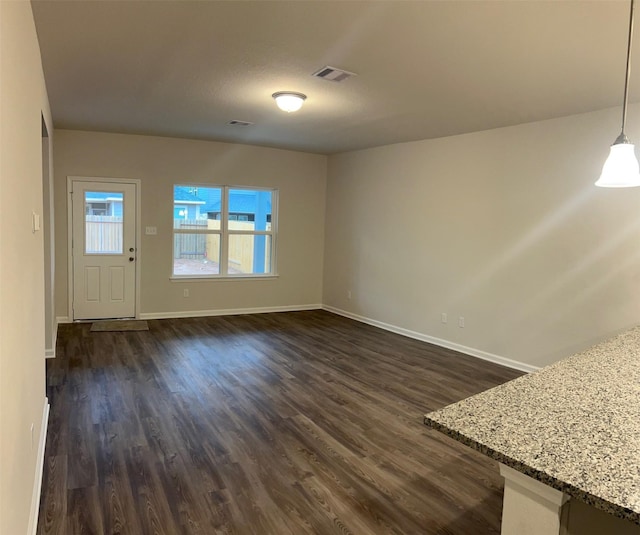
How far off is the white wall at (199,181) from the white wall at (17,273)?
12.7 feet

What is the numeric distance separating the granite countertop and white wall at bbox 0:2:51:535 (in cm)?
A: 140

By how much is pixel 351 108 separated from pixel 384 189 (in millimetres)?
2250

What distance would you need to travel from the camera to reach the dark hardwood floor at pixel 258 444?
2283 mm

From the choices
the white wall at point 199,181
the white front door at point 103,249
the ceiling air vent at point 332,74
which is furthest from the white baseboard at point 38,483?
the white wall at point 199,181

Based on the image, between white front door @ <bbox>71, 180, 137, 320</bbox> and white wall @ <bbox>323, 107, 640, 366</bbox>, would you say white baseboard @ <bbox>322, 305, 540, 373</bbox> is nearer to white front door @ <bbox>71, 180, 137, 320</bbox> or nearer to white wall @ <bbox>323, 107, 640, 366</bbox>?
white wall @ <bbox>323, 107, 640, 366</bbox>

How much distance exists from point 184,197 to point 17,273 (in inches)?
207

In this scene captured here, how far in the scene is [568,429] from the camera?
131 centimetres

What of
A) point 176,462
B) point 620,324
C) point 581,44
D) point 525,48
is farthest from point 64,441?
point 620,324

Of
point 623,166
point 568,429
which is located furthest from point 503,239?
point 568,429

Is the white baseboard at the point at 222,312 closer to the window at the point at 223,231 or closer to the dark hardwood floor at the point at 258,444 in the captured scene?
the window at the point at 223,231

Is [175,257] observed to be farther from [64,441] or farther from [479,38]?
[479,38]

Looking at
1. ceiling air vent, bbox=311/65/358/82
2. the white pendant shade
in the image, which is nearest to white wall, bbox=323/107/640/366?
the white pendant shade

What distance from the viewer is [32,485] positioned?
2152 millimetres

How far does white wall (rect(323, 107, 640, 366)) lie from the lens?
4117 millimetres
